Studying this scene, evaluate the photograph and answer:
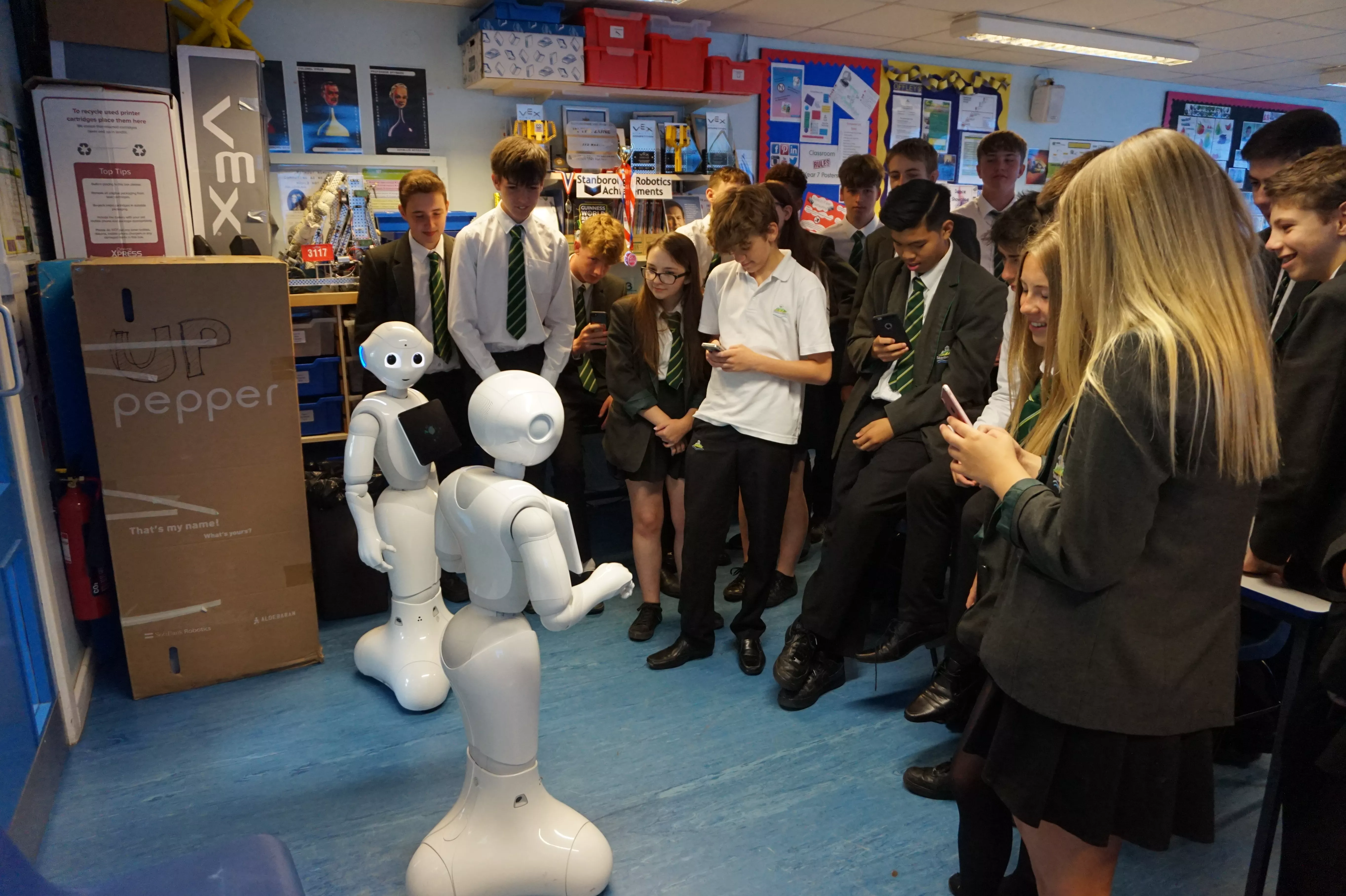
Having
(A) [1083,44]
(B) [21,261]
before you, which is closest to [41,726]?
(B) [21,261]

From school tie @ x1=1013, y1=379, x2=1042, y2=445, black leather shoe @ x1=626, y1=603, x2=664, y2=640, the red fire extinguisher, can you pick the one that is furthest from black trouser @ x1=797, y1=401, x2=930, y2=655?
the red fire extinguisher

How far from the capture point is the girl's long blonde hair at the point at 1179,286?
3.33 ft

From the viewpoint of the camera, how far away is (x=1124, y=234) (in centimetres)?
107

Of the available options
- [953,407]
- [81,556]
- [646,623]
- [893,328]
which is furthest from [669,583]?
[953,407]

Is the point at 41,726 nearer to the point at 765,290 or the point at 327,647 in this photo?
the point at 327,647

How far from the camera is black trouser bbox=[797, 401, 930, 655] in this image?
2490 millimetres

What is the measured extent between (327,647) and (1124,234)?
8.97ft

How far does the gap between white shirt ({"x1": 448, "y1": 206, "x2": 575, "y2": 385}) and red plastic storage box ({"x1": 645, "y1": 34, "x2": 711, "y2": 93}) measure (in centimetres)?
167

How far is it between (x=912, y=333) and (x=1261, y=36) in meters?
4.74

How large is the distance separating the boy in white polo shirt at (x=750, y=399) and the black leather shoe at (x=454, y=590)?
35.4 inches

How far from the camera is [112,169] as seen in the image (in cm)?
306

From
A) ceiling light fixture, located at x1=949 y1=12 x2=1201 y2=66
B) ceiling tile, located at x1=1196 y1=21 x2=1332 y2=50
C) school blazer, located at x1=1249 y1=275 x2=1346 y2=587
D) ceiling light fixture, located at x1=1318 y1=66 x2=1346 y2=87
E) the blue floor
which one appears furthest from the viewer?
ceiling light fixture, located at x1=1318 y1=66 x2=1346 y2=87

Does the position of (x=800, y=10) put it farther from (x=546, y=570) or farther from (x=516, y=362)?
(x=546, y=570)

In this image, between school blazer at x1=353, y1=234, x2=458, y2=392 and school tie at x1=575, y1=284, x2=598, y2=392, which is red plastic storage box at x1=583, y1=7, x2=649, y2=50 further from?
school blazer at x1=353, y1=234, x2=458, y2=392
